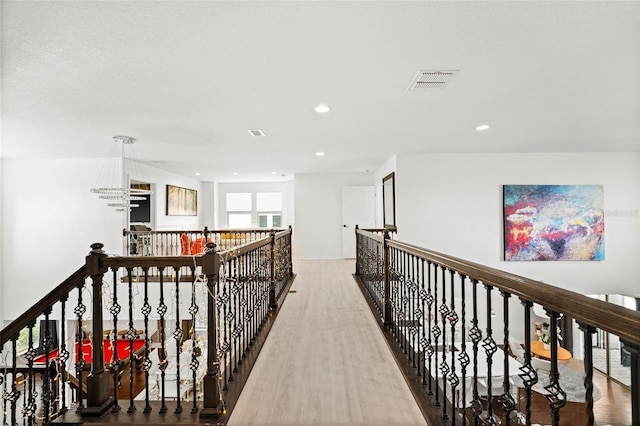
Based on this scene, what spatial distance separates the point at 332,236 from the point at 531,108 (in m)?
6.54

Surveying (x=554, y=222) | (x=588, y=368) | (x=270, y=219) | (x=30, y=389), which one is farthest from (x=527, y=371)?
(x=270, y=219)

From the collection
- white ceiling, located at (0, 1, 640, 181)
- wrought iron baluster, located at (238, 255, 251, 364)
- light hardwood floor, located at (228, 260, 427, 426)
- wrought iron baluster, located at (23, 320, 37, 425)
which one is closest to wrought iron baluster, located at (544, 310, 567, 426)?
light hardwood floor, located at (228, 260, 427, 426)

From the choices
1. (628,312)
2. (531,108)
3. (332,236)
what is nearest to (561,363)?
(531,108)

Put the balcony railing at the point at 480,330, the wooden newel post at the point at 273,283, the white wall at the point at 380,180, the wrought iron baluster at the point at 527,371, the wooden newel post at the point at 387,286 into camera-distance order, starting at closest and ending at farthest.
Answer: the balcony railing at the point at 480,330 → the wrought iron baluster at the point at 527,371 → the wooden newel post at the point at 387,286 → the wooden newel post at the point at 273,283 → the white wall at the point at 380,180

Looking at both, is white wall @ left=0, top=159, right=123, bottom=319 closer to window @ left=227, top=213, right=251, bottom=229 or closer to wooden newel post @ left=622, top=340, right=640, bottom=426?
window @ left=227, top=213, right=251, bottom=229

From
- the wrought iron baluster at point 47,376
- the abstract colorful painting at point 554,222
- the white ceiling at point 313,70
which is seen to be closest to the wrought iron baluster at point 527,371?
the white ceiling at point 313,70

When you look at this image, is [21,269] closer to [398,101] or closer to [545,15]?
[398,101]

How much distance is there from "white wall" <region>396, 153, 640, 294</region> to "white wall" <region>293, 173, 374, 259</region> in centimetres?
330

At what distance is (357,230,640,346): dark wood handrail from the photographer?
836mm

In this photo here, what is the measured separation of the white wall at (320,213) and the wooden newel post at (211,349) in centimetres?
771

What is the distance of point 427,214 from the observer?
679 centimetres

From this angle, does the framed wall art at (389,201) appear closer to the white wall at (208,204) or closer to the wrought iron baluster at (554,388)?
the wrought iron baluster at (554,388)

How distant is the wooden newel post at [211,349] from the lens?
2102mm

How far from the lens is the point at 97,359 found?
2.25 m
